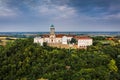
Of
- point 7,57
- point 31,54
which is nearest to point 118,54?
point 31,54

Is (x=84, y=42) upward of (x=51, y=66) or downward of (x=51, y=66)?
upward

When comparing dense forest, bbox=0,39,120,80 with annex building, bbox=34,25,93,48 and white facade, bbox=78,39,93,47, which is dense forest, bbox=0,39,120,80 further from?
white facade, bbox=78,39,93,47

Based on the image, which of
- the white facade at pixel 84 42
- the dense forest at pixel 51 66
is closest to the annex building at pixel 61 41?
the white facade at pixel 84 42

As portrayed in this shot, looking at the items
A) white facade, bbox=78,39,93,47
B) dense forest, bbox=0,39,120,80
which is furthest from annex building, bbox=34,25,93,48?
dense forest, bbox=0,39,120,80

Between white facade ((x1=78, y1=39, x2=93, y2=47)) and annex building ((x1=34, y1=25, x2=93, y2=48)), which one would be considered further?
white facade ((x1=78, y1=39, x2=93, y2=47))

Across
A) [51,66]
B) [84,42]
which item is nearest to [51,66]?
[51,66]

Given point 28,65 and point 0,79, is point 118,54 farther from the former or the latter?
point 0,79

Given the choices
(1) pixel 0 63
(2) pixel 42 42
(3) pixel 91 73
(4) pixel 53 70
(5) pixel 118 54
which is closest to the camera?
(3) pixel 91 73

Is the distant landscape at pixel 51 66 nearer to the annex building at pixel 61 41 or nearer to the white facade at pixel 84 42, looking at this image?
the annex building at pixel 61 41

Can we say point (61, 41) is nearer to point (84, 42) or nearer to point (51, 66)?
point (84, 42)
